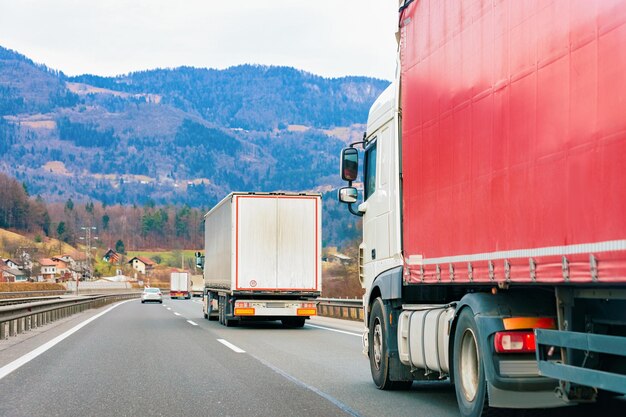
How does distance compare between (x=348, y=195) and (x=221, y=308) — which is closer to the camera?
(x=348, y=195)

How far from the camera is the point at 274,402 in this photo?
9.11 m

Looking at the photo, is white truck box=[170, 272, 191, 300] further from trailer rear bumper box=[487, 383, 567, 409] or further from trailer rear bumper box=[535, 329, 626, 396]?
trailer rear bumper box=[535, 329, 626, 396]

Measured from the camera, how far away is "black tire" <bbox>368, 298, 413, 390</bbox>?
990cm

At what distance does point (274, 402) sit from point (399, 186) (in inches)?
102

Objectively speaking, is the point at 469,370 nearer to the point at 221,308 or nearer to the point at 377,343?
the point at 377,343

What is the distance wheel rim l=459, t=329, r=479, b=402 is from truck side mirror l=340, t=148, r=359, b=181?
3926mm

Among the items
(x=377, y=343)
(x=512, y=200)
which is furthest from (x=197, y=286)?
(x=512, y=200)

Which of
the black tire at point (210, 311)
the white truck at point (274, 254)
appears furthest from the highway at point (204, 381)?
the black tire at point (210, 311)

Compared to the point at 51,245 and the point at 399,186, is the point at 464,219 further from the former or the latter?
the point at 51,245

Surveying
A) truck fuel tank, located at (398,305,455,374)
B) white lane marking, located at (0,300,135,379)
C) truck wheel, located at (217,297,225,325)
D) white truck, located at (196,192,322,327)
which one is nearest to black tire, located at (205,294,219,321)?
truck wheel, located at (217,297,225,325)

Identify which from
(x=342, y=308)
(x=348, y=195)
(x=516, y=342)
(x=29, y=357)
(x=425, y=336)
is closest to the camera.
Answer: (x=516, y=342)

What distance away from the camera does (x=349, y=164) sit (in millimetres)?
10961

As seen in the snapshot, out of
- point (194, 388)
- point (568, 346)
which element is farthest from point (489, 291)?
point (194, 388)

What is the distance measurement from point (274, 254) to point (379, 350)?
1337 cm
